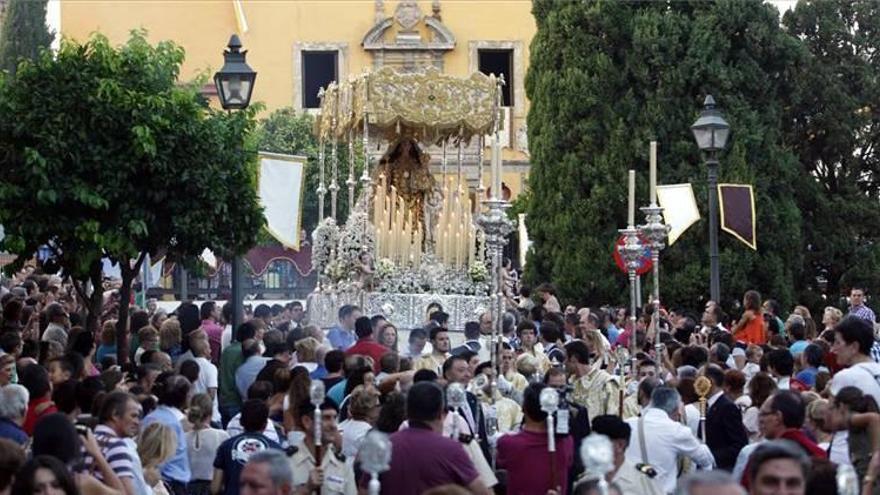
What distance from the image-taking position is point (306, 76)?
187ft

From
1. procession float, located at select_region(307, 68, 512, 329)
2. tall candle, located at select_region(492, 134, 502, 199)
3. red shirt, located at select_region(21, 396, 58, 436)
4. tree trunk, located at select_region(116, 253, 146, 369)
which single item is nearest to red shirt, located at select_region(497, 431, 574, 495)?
red shirt, located at select_region(21, 396, 58, 436)

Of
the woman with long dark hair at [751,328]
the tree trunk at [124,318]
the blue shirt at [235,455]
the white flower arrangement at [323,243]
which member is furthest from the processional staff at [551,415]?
Result: the white flower arrangement at [323,243]

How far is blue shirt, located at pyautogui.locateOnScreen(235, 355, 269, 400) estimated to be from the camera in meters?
16.5

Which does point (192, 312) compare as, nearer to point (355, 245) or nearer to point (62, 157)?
point (62, 157)

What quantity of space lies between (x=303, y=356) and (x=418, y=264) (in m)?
12.5

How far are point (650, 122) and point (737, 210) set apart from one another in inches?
347

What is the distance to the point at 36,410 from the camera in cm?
1195

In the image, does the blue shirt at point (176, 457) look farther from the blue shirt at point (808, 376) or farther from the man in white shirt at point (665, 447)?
the blue shirt at point (808, 376)

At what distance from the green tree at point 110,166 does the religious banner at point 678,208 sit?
802cm

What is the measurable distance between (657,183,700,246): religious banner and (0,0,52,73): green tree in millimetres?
33479

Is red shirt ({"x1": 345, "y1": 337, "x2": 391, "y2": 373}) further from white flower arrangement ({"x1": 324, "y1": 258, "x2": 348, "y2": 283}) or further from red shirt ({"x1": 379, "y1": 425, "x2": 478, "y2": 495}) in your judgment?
white flower arrangement ({"x1": 324, "y1": 258, "x2": 348, "y2": 283})

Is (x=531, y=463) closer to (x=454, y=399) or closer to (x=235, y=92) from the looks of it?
(x=454, y=399)

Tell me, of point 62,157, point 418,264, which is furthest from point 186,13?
point 62,157

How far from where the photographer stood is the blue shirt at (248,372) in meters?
16.5
